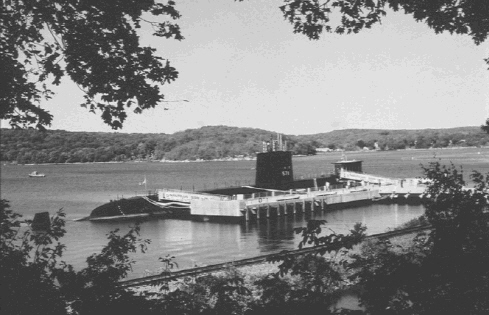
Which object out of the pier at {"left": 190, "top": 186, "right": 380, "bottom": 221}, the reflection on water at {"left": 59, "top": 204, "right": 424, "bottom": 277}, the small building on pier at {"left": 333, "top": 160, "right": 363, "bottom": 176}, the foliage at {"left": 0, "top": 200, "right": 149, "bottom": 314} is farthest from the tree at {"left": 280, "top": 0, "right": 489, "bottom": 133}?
the small building on pier at {"left": 333, "top": 160, "right": 363, "bottom": 176}

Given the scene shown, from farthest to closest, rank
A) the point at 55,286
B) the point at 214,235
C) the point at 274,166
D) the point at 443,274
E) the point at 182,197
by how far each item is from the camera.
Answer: the point at 274,166 → the point at 182,197 → the point at 214,235 → the point at 55,286 → the point at 443,274

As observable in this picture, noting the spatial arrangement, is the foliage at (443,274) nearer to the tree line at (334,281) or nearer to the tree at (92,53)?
the tree line at (334,281)

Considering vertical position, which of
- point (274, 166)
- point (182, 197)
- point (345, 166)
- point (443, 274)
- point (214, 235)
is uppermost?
point (274, 166)

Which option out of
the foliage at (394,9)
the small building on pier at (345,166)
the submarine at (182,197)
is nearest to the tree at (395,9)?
the foliage at (394,9)

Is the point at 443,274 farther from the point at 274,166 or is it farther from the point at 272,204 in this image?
the point at 274,166

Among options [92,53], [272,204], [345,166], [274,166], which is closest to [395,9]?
[92,53]

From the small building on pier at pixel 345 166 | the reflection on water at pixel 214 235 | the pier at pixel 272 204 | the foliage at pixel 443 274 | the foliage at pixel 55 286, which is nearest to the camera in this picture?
the foliage at pixel 443 274

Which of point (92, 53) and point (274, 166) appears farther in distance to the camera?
point (274, 166)

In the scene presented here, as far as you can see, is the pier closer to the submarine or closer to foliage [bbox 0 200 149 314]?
the submarine
